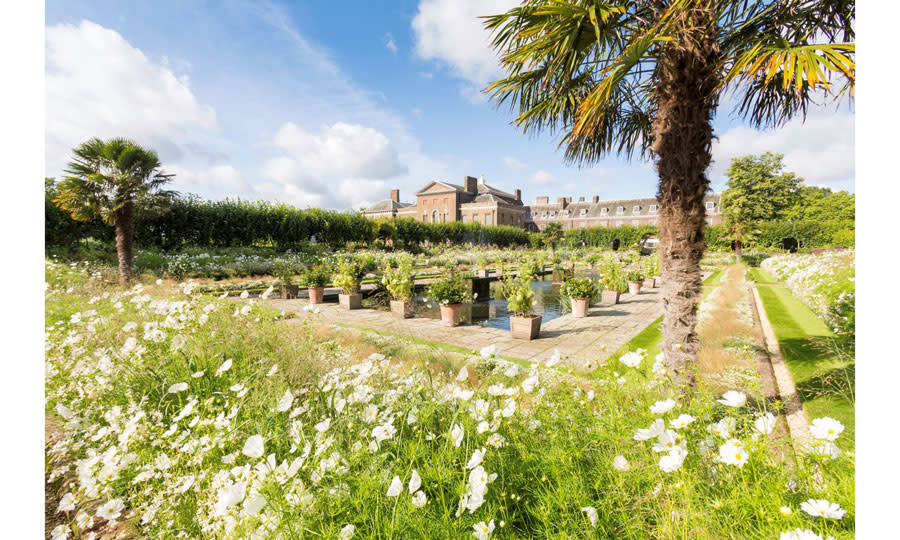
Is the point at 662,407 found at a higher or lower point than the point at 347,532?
higher

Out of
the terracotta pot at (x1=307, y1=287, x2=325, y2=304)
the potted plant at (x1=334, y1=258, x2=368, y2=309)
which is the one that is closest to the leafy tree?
the potted plant at (x1=334, y1=258, x2=368, y2=309)

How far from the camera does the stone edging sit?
251 cm

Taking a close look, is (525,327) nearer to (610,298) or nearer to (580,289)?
(580,289)

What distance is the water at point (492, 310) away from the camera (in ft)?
24.8

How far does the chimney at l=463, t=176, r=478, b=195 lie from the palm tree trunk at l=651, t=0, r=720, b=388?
156 feet

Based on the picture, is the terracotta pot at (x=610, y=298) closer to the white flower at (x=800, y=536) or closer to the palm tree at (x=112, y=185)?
the white flower at (x=800, y=536)

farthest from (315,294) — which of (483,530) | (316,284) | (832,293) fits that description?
(832,293)

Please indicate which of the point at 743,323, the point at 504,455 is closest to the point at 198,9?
the point at 504,455

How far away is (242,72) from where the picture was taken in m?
4.16

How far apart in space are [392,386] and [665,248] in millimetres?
2610

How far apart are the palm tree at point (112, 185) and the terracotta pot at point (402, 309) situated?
24.0ft

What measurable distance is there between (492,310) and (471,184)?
42.9 metres

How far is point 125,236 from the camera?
969 centimetres
